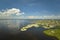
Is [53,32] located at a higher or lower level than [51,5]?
lower

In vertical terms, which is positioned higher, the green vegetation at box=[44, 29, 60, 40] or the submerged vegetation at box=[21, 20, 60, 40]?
the submerged vegetation at box=[21, 20, 60, 40]

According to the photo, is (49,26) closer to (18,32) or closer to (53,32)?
(53,32)

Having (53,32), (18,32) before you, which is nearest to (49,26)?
(53,32)

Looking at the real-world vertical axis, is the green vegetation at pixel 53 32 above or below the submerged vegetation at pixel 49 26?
below

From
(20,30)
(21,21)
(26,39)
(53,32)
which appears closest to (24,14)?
(21,21)

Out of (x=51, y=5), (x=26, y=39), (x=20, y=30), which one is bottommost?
(x=26, y=39)

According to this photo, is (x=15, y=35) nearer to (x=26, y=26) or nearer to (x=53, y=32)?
(x=26, y=26)

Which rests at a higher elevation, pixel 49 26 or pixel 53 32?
pixel 49 26
